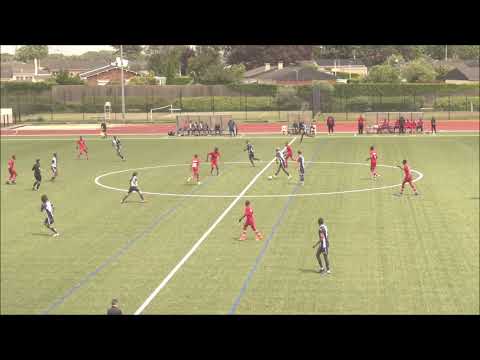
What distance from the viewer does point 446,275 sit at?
86.2 feet

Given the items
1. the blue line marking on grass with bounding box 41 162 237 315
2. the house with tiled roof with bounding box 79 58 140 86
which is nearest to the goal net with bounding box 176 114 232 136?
the blue line marking on grass with bounding box 41 162 237 315

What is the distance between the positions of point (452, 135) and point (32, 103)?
230ft

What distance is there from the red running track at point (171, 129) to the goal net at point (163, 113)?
11.9m

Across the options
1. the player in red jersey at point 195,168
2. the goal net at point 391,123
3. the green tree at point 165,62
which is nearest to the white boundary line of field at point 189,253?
the player in red jersey at point 195,168

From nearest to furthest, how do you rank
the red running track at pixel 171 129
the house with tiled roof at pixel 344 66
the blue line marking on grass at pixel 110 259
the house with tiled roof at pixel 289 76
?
the blue line marking on grass at pixel 110 259
the red running track at pixel 171 129
the house with tiled roof at pixel 289 76
the house with tiled roof at pixel 344 66

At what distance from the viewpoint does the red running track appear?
89.7 m

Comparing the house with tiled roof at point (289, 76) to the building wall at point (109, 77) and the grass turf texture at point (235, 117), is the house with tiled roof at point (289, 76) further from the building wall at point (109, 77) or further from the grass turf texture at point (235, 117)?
the grass turf texture at point (235, 117)

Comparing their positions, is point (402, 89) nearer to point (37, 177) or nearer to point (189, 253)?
point (37, 177)

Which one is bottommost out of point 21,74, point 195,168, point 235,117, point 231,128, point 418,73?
point 195,168

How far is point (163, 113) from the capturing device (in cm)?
12481

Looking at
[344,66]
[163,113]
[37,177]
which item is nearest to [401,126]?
[37,177]

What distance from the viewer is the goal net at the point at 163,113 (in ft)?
375

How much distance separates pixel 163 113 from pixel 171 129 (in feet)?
97.0
